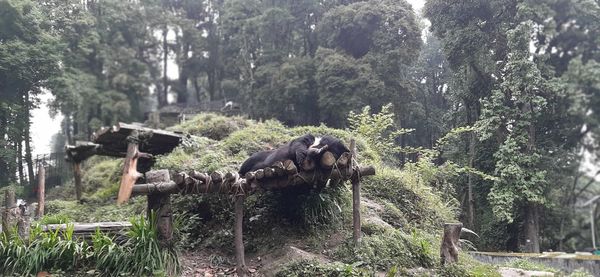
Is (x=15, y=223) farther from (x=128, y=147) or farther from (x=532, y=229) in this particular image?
(x=532, y=229)

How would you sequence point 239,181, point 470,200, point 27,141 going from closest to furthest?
point 239,181 → point 27,141 → point 470,200

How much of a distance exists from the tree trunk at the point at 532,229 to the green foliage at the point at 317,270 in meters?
7.98

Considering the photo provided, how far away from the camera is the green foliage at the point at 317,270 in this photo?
16.9ft

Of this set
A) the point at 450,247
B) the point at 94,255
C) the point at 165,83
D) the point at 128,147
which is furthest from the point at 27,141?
the point at 165,83

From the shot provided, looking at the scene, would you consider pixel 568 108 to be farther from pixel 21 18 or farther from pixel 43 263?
pixel 21 18

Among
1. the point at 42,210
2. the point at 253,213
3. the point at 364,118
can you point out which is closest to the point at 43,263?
the point at 253,213

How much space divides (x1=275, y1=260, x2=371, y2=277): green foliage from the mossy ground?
11mm

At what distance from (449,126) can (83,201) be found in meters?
8.75

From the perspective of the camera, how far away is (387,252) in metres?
5.94

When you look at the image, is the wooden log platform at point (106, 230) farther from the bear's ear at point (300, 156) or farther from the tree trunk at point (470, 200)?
the tree trunk at point (470, 200)

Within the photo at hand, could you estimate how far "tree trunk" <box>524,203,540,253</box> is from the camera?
11.6 metres

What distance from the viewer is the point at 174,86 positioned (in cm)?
2945

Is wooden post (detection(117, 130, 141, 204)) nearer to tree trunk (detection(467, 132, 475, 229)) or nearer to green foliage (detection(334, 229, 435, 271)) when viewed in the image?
green foliage (detection(334, 229, 435, 271))

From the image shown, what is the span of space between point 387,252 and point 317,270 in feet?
3.81
